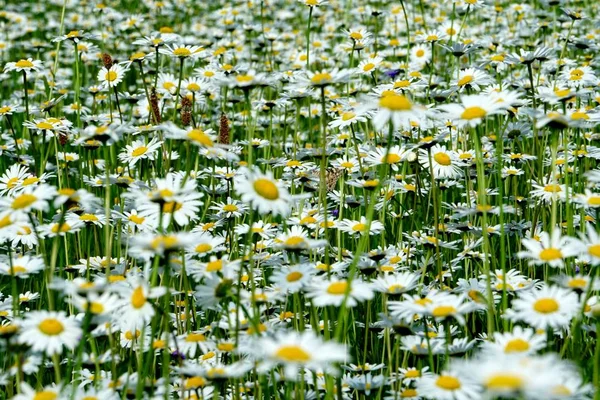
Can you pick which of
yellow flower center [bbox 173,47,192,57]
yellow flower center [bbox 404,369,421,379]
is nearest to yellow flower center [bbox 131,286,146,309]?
yellow flower center [bbox 404,369,421,379]

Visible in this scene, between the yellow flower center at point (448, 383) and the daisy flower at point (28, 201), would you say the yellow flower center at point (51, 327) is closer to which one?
the daisy flower at point (28, 201)

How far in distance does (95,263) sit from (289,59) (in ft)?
13.2

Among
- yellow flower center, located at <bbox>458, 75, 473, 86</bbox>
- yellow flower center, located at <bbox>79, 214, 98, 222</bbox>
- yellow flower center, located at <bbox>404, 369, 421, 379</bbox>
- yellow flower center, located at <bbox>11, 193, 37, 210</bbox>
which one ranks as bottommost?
yellow flower center, located at <bbox>404, 369, 421, 379</bbox>

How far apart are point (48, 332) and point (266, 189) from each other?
699 mm

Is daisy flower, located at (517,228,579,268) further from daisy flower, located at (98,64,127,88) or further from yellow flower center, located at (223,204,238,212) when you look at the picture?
daisy flower, located at (98,64,127,88)

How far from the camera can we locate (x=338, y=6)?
10055 mm

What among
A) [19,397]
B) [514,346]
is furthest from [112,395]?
[514,346]

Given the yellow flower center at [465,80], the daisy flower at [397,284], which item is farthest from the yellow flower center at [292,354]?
the yellow flower center at [465,80]

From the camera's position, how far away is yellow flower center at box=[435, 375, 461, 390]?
6.30ft

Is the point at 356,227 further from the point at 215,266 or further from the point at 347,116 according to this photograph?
the point at 215,266

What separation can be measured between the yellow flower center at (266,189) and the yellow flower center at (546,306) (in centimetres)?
78

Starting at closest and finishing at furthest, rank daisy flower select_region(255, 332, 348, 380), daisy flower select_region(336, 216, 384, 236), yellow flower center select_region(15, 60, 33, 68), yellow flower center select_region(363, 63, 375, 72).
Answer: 1. daisy flower select_region(255, 332, 348, 380)
2. daisy flower select_region(336, 216, 384, 236)
3. yellow flower center select_region(363, 63, 375, 72)
4. yellow flower center select_region(15, 60, 33, 68)

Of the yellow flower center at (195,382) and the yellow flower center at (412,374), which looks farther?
the yellow flower center at (412,374)

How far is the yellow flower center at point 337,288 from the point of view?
215cm
